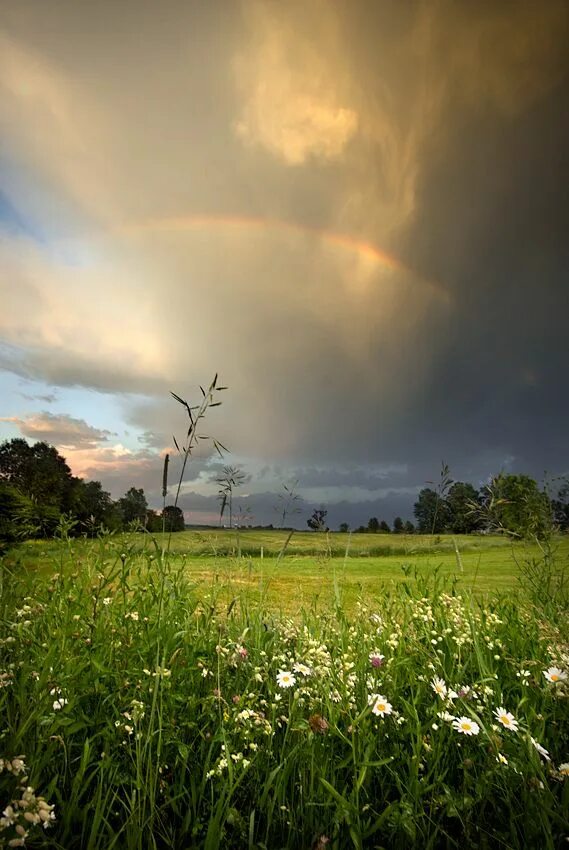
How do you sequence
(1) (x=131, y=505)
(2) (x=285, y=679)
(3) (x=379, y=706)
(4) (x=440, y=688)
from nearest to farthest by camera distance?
(3) (x=379, y=706)
(2) (x=285, y=679)
(4) (x=440, y=688)
(1) (x=131, y=505)

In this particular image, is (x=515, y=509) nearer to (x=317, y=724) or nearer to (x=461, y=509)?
(x=461, y=509)

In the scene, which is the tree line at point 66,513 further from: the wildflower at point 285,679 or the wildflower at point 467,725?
the wildflower at point 467,725

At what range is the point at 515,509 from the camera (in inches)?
235

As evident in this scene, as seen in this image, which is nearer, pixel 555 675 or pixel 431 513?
pixel 555 675

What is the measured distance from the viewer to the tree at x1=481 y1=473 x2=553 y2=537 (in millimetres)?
4688

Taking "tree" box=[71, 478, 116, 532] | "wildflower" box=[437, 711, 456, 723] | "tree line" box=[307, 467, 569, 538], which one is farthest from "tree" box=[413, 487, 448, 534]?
"tree" box=[71, 478, 116, 532]

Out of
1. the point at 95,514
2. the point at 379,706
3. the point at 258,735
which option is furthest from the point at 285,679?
the point at 95,514

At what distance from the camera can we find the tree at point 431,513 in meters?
5.34

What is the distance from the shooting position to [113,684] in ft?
11.2

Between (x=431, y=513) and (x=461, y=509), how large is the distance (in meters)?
0.65

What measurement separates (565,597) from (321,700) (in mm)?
4153

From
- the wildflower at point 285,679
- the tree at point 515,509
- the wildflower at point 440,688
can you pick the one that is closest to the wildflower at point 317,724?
the wildflower at point 285,679

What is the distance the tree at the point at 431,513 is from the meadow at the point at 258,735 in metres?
0.95

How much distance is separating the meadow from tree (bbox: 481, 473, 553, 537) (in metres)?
0.58
